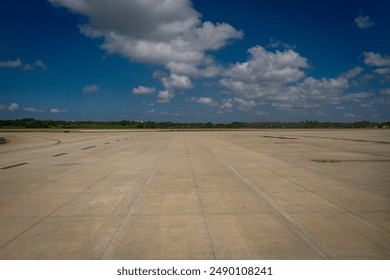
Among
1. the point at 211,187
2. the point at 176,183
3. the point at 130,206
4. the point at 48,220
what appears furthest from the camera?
the point at 176,183

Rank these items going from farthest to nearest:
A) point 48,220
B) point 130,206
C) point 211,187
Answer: point 211,187, point 130,206, point 48,220

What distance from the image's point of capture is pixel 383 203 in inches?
319

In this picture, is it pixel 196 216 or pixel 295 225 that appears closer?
pixel 295 225

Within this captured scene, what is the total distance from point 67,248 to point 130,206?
2.71m

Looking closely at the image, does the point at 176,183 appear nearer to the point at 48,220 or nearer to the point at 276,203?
the point at 276,203

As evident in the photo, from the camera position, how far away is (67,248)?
528cm

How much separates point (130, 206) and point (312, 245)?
465 cm

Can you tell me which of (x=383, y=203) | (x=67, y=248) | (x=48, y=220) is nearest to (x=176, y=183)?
(x=48, y=220)

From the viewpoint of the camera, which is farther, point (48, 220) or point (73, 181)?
point (73, 181)

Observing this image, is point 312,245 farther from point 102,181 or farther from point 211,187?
point 102,181

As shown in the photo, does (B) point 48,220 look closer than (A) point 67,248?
No
